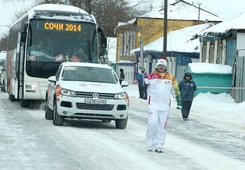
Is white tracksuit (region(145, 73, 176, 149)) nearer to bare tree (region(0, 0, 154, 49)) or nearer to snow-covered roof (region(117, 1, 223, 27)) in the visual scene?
bare tree (region(0, 0, 154, 49))

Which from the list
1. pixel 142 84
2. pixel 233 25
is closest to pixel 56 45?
pixel 142 84

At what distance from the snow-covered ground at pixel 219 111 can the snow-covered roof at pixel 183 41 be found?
1701 centimetres

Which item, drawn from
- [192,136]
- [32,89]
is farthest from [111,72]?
[32,89]

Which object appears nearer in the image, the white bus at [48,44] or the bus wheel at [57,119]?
the bus wheel at [57,119]

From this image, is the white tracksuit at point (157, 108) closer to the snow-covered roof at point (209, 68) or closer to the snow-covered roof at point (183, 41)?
the snow-covered roof at point (209, 68)

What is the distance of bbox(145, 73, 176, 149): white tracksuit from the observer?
12.2 metres

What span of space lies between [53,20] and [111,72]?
530cm

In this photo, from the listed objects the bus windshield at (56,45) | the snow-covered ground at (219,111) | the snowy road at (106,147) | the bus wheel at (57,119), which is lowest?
the snow-covered ground at (219,111)

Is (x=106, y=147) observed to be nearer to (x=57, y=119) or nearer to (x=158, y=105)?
(x=158, y=105)

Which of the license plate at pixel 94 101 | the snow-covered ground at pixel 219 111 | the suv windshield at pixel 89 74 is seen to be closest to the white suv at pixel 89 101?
the license plate at pixel 94 101

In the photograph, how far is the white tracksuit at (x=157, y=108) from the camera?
479 inches

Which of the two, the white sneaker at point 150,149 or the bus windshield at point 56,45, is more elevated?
the bus windshield at point 56,45

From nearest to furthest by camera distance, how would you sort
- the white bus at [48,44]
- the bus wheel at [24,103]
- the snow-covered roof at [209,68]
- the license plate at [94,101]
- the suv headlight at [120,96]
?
the license plate at [94,101]
the suv headlight at [120,96]
the white bus at [48,44]
the bus wheel at [24,103]
the snow-covered roof at [209,68]

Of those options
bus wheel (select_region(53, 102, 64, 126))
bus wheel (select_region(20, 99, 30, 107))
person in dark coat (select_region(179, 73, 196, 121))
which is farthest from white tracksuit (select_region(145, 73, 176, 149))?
bus wheel (select_region(20, 99, 30, 107))
